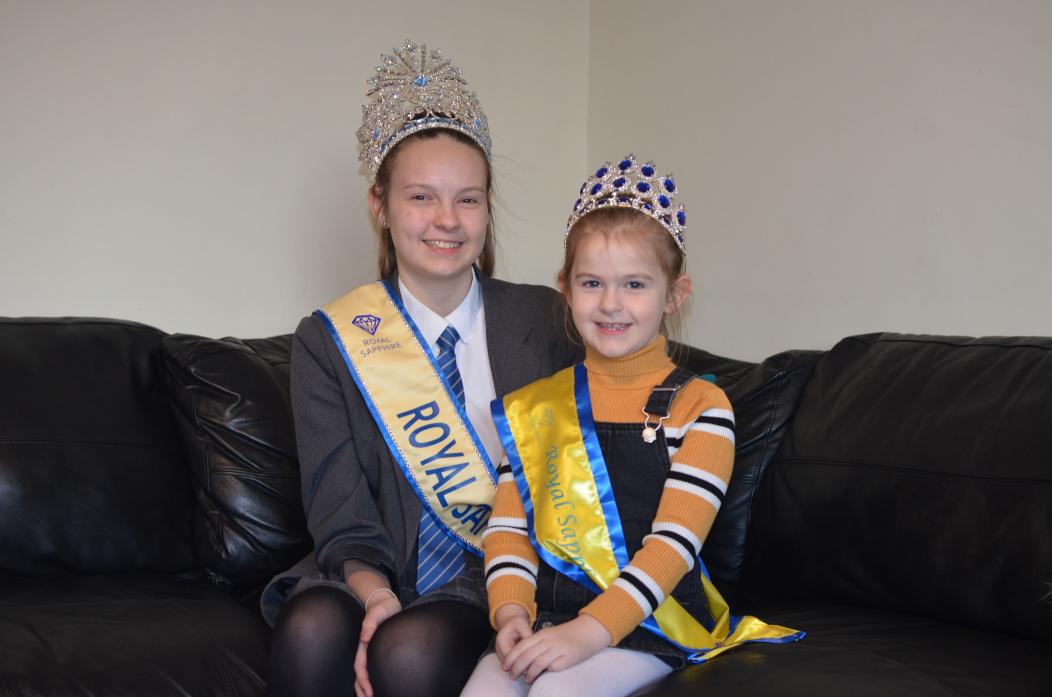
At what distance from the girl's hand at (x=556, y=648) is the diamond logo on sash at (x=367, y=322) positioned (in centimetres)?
68

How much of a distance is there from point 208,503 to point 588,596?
0.87 m

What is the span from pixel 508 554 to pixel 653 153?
1.68 metres

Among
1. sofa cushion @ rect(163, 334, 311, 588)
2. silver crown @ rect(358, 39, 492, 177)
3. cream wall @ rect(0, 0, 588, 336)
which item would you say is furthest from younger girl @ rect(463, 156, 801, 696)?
cream wall @ rect(0, 0, 588, 336)

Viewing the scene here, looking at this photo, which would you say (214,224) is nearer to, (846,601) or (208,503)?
(208,503)

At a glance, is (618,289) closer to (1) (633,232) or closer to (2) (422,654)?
(1) (633,232)

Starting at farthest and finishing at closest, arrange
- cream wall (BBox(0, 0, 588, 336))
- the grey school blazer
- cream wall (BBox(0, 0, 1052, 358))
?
1. cream wall (BBox(0, 0, 588, 336))
2. cream wall (BBox(0, 0, 1052, 358))
3. the grey school blazer

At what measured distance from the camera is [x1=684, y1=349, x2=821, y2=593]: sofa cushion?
188cm

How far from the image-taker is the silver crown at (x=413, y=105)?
1.91 meters

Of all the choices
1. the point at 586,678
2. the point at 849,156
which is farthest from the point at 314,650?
the point at 849,156

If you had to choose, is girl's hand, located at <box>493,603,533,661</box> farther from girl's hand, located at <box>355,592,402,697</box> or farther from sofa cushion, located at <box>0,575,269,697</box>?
sofa cushion, located at <box>0,575,269,697</box>

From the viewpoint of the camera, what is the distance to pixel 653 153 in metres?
2.98

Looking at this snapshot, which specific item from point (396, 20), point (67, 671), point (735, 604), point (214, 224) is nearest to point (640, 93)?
point (396, 20)

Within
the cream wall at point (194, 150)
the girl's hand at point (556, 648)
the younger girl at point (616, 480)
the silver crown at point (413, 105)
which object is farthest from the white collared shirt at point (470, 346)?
the cream wall at point (194, 150)

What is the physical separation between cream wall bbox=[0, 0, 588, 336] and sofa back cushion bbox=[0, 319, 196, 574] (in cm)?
39
